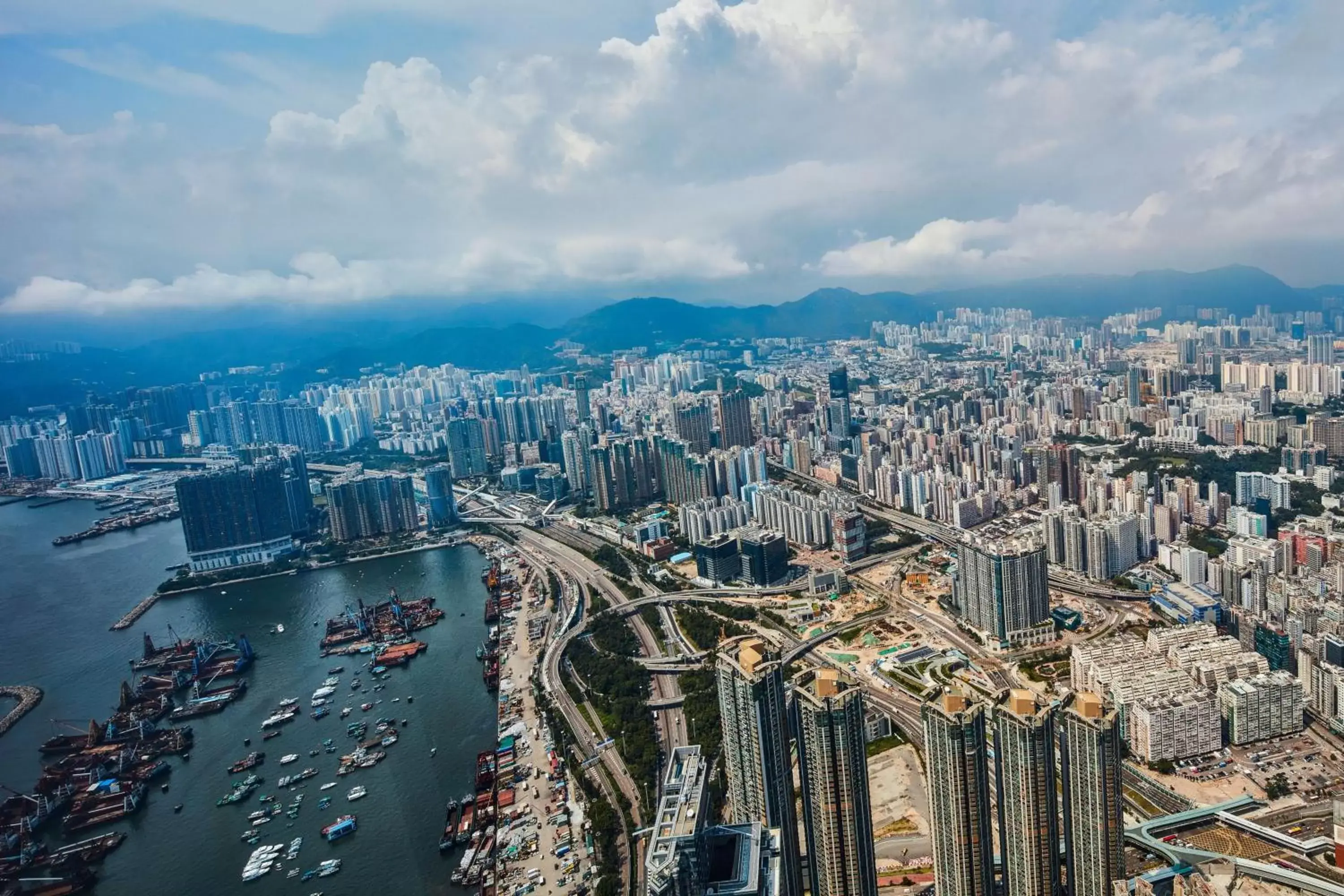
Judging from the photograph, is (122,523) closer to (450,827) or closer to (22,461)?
(22,461)

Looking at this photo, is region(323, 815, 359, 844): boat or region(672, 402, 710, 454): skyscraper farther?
region(672, 402, 710, 454): skyscraper

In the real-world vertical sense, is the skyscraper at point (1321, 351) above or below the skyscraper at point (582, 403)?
below

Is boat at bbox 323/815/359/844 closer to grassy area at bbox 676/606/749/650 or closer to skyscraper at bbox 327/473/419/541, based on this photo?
grassy area at bbox 676/606/749/650

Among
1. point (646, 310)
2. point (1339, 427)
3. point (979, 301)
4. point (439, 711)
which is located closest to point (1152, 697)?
point (439, 711)

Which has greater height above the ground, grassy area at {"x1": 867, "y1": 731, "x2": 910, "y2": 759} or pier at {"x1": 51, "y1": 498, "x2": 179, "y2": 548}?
pier at {"x1": 51, "y1": 498, "x2": 179, "y2": 548}

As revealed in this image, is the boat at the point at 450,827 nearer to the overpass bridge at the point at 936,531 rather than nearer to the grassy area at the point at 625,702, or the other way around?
the grassy area at the point at 625,702

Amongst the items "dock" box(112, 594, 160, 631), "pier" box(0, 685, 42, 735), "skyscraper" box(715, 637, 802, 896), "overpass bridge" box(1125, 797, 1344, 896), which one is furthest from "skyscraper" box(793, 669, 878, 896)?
"dock" box(112, 594, 160, 631)

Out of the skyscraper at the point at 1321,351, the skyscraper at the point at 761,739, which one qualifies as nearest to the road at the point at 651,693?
the skyscraper at the point at 761,739
